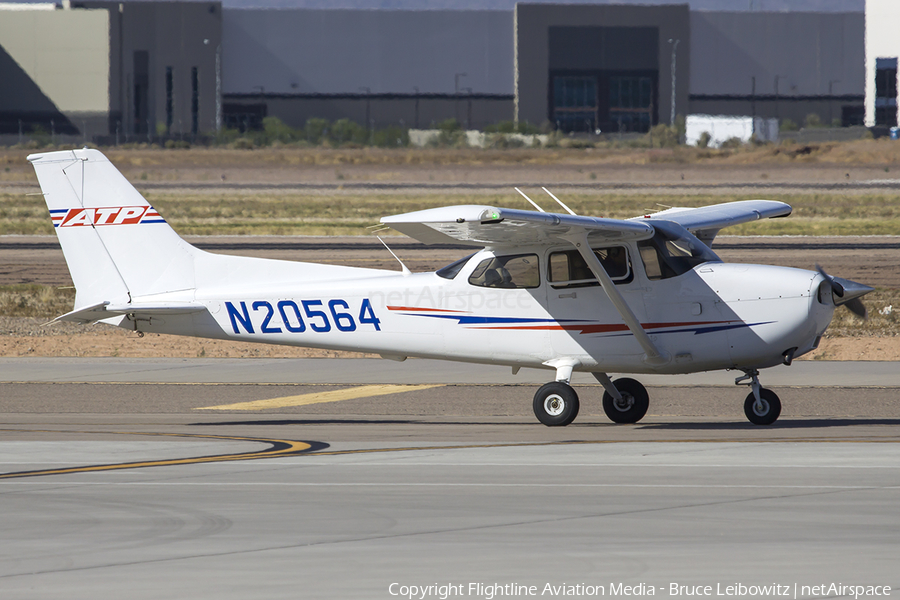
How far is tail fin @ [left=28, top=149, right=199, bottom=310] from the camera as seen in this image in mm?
13305

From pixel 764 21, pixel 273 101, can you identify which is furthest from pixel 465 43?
pixel 764 21

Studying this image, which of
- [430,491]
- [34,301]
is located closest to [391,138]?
[34,301]

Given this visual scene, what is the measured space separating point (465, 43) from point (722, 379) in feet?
328

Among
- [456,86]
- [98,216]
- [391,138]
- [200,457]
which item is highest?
[456,86]

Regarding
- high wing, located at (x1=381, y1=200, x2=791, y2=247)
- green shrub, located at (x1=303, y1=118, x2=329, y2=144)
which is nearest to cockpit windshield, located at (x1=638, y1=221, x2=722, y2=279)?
high wing, located at (x1=381, y1=200, x2=791, y2=247)

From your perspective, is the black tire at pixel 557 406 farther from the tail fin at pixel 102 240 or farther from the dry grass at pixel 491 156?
the dry grass at pixel 491 156

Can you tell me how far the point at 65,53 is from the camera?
101938 millimetres

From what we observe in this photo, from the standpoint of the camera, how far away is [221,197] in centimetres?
5778

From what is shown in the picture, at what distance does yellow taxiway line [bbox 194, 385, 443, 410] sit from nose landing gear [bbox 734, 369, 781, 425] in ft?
15.1

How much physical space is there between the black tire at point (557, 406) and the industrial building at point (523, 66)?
99777 mm

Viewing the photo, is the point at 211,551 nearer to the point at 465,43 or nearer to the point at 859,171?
the point at 859,171

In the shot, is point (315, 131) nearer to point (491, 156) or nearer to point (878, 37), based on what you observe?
point (491, 156)

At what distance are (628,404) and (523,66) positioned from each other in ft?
333

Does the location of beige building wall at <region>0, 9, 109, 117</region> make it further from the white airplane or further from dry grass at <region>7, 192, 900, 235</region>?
the white airplane
